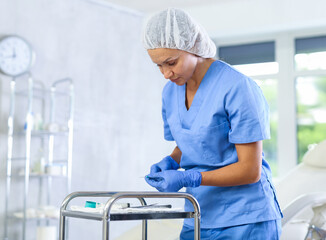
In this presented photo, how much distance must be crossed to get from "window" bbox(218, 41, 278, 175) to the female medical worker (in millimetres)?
3840

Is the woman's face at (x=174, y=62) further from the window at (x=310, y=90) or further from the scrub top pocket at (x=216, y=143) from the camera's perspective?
the window at (x=310, y=90)

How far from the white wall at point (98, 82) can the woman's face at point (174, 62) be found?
109 inches

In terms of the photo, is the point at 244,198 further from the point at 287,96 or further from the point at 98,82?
the point at 287,96

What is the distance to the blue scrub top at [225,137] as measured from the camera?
4.17 ft

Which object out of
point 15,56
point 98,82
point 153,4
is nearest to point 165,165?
point 15,56

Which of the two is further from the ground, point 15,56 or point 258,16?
point 258,16

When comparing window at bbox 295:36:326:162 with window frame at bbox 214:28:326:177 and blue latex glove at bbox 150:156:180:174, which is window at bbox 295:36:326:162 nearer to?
window frame at bbox 214:28:326:177

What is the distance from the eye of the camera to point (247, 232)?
1.27 meters

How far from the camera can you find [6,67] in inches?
149

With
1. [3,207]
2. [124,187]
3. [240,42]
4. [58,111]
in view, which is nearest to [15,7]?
[58,111]

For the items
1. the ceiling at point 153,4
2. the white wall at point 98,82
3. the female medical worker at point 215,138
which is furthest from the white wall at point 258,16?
the female medical worker at point 215,138

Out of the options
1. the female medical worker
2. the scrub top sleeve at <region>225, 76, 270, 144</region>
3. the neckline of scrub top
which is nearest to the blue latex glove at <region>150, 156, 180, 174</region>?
the female medical worker

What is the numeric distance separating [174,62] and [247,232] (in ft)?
1.68

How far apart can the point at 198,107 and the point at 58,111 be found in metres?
3.03
